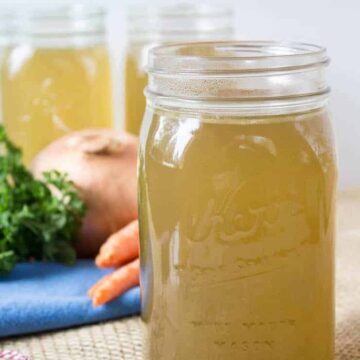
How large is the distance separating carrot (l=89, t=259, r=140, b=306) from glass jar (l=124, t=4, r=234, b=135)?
54 centimetres

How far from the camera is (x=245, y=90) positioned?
2.82 ft

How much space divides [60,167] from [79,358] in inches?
18.4

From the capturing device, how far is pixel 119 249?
4.26 ft

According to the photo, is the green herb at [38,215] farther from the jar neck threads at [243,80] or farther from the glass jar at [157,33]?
the jar neck threads at [243,80]

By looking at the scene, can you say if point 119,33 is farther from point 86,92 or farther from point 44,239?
point 44,239

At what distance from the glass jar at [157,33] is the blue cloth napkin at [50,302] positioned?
1.58 feet

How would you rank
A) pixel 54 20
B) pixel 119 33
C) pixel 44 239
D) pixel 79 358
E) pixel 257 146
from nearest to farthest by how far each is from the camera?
1. pixel 257 146
2. pixel 79 358
3. pixel 44 239
4. pixel 54 20
5. pixel 119 33

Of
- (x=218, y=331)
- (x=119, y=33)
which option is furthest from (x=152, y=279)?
(x=119, y=33)

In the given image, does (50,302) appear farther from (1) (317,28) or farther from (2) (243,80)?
(1) (317,28)

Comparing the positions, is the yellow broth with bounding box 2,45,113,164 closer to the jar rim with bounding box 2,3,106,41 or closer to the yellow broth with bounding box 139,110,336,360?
the jar rim with bounding box 2,3,106,41

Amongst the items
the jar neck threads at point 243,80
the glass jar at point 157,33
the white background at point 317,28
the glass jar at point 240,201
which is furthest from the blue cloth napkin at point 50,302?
the white background at point 317,28

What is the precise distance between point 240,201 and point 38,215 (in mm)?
572

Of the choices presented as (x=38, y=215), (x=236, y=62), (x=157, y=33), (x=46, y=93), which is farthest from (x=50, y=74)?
(x=236, y=62)

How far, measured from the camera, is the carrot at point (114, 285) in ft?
3.80
